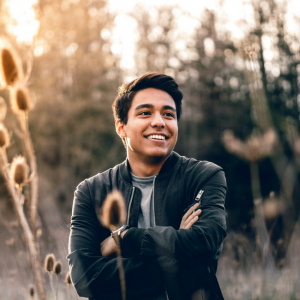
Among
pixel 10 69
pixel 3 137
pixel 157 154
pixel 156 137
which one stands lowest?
pixel 157 154

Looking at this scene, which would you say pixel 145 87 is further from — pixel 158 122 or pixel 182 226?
pixel 182 226

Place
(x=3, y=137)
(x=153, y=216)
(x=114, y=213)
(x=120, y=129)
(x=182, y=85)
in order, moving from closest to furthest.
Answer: (x=3, y=137)
(x=114, y=213)
(x=153, y=216)
(x=120, y=129)
(x=182, y=85)

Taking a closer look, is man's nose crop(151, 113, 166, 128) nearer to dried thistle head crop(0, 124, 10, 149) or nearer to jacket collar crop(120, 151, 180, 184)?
jacket collar crop(120, 151, 180, 184)

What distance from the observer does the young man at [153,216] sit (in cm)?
212

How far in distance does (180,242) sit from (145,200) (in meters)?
0.58

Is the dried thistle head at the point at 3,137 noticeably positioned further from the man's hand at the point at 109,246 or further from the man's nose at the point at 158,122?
the man's nose at the point at 158,122

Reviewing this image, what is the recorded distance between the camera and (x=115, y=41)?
41.8 ft

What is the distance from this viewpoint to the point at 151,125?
255cm

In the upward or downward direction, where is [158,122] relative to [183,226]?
upward

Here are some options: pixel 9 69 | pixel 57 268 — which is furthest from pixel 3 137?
pixel 57 268

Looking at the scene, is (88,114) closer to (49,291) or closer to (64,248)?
(49,291)

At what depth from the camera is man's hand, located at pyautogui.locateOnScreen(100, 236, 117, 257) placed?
7.62 feet

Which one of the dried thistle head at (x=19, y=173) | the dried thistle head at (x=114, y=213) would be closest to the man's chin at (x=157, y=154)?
the dried thistle head at (x=114, y=213)

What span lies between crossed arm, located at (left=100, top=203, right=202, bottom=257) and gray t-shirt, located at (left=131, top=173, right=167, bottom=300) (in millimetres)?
263
